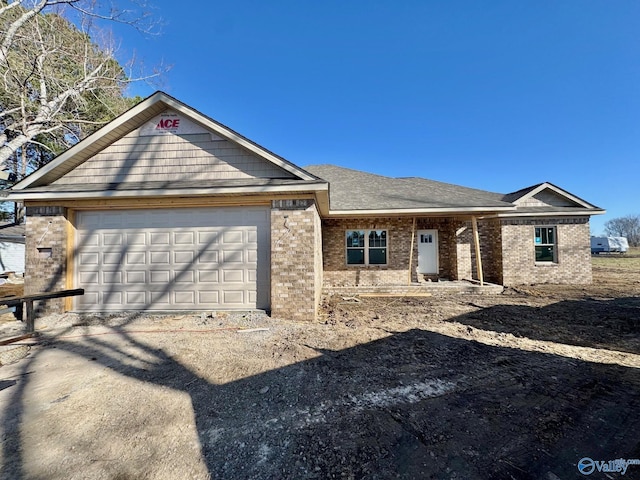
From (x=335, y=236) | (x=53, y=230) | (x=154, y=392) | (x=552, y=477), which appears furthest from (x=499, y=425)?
(x=53, y=230)

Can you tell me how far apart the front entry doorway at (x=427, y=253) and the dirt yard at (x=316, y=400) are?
587 cm

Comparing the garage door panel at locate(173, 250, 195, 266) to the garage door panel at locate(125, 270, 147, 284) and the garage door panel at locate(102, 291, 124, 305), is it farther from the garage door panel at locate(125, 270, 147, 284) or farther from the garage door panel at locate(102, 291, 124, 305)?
the garage door panel at locate(102, 291, 124, 305)

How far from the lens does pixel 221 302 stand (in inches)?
256

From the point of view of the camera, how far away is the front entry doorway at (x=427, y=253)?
A: 38.8 ft

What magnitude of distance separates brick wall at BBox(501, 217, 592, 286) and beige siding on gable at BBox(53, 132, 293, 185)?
35.8 ft

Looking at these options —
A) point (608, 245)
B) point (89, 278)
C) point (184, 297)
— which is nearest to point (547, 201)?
point (184, 297)

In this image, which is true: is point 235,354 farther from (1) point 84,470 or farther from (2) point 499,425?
(2) point 499,425

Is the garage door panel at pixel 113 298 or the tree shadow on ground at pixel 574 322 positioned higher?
the garage door panel at pixel 113 298

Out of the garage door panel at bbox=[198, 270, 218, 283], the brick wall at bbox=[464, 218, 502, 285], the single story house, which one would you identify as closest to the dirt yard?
the single story house

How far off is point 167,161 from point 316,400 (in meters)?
6.55

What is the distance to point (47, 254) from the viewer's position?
6527mm

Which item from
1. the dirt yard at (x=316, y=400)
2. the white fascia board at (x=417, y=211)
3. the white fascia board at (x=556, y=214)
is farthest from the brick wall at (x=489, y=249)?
the dirt yard at (x=316, y=400)

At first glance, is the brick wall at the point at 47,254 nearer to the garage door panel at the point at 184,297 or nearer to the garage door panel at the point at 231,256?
the garage door panel at the point at 184,297
